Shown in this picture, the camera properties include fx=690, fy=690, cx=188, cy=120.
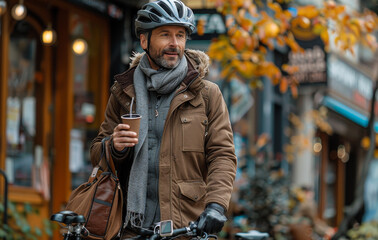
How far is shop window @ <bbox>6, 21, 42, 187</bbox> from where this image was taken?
8273 millimetres

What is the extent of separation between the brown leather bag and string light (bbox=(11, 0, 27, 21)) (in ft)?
15.6

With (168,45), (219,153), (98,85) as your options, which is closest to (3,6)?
(98,85)

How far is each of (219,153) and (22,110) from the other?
18.0ft

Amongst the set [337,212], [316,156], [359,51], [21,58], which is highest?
[359,51]

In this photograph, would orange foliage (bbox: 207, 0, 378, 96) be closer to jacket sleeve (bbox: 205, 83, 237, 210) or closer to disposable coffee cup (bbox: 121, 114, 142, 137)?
jacket sleeve (bbox: 205, 83, 237, 210)

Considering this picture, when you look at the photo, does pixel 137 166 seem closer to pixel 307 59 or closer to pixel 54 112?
pixel 54 112

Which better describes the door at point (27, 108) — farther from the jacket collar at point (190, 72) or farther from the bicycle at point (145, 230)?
the bicycle at point (145, 230)

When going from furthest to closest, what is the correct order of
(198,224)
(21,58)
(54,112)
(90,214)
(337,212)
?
(337,212) → (54,112) → (21,58) → (90,214) → (198,224)

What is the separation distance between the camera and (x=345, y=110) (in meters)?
18.0

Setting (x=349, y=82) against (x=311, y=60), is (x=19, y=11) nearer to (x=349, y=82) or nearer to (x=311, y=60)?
(x=311, y=60)

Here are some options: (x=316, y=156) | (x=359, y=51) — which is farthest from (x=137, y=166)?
(x=359, y=51)

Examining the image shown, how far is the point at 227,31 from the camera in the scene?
7621mm

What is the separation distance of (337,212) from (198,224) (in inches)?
772

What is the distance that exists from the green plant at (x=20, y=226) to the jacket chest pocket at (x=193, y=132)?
13.0 feet
